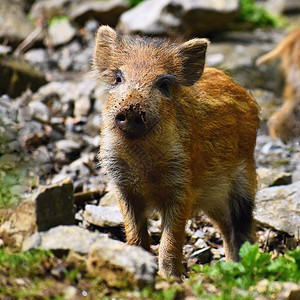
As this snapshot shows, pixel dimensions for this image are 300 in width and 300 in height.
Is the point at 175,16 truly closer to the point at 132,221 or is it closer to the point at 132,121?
the point at 132,221

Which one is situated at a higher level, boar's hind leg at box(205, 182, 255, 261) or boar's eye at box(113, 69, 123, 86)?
boar's eye at box(113, 69, 123, 86)

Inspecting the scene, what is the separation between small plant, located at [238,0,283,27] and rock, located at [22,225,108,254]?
517 inches

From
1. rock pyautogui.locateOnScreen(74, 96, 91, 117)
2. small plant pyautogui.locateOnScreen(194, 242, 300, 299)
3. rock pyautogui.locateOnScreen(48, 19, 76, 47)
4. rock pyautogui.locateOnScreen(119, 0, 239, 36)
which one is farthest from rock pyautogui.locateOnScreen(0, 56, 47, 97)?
small plant pyautogui.locateOnScreen(194, 242, 300, 299)

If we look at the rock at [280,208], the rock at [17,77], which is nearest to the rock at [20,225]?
the rock at [280,208]

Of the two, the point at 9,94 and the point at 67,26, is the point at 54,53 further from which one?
the point at 9,94

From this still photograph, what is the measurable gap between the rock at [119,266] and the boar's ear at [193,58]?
8.00ft

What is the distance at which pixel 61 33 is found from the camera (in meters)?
14.2

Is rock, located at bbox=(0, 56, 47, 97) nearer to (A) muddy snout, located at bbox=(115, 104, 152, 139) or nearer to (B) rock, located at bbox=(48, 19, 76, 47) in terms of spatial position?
(B) rock, located at bbox=(48, 19, 76, 47)

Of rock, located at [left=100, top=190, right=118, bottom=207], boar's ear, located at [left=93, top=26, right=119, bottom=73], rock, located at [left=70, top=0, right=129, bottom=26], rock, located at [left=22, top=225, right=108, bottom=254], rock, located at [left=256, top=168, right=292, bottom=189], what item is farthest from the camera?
rock, located at [left=70, top=0, right=129, bottom=26]

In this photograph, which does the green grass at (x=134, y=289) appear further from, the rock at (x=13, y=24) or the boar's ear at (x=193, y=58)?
the rock at (x=13, y=24)

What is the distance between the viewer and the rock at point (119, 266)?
417 centimetres

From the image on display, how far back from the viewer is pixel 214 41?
14828 millimetres

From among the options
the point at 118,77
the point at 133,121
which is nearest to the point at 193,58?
the point at 118,77

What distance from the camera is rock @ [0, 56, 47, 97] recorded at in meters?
10.9
